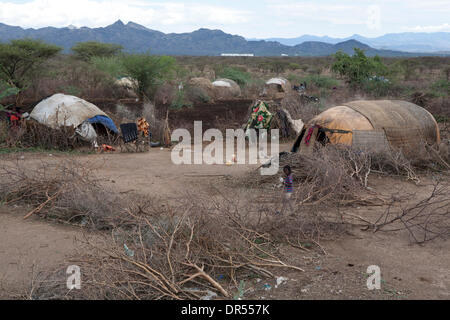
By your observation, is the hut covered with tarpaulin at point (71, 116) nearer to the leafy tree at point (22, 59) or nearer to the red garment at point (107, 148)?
the red garment at point (107, 148)

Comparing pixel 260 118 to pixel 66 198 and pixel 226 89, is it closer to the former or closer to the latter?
pixel 66 198

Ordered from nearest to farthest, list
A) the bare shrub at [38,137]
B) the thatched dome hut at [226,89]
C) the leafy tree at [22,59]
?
the bare shrub at [38,137]
the leafy tree at [22,59]
the thatched dome hut at [226,89]

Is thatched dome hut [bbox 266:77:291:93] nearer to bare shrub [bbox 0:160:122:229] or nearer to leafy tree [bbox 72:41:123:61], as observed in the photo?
leafy tree [bbox 72:41:123:61]

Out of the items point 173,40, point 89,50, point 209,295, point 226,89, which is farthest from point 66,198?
point 173,40

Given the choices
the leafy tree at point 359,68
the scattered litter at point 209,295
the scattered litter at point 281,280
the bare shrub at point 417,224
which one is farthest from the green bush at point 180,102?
the scattered litter at point 209,295

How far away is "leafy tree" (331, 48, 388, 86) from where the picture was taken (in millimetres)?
20906

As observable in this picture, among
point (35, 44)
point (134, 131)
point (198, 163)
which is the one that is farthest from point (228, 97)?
point (198, 163)

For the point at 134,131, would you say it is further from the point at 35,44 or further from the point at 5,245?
the point at 35,44

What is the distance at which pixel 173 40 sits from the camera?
168875mm

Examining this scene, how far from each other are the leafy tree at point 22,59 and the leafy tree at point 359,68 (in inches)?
530

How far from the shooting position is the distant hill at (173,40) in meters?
148

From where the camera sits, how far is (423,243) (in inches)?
207

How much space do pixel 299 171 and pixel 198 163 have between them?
3137 millimetres

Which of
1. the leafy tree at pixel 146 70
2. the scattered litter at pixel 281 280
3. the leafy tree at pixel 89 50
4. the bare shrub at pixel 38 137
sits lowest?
the scattered litter at pixel 281 280
